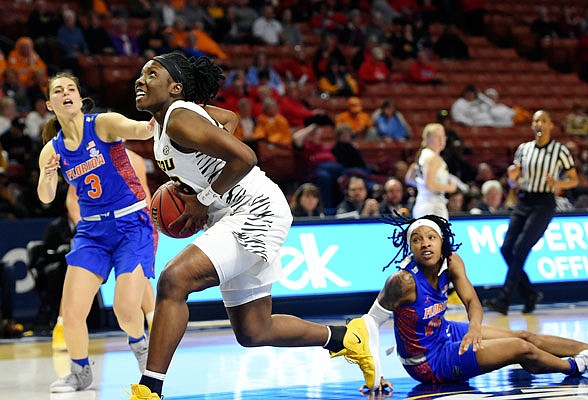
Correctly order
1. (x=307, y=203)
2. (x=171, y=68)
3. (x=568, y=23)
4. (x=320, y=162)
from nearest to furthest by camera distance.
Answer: (x=171, y=68)
(x=307, y=203)
(x=320, y=162)
(x=568, y=23)

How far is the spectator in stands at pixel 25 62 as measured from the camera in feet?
43.2

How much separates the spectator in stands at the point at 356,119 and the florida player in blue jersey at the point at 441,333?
9.13m

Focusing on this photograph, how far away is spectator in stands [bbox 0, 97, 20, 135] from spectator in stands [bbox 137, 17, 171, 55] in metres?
2.62

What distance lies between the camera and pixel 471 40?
19.0 metres

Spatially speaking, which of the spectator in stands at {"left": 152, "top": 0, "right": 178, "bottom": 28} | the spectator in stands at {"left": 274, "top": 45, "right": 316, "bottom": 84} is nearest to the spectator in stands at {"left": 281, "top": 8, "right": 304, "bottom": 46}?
the spectator in stands at {"left": 274, "top": 45, "right": 316, "bottom": 84}

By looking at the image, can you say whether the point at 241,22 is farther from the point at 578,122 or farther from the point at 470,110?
the point at 578,122

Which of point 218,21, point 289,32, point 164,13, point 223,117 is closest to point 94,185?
point 223,117

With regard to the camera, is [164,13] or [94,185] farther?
[164,13]

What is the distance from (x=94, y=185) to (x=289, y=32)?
1089 cm

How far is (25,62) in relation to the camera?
43.4ft

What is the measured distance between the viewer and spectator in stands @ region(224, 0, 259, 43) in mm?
16203

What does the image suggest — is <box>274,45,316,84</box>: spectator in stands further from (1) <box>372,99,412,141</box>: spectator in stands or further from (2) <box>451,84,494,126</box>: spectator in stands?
(2) <box>451,84,494,126</box>: spectator in stands

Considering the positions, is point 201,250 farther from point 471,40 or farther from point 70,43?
point 471,40

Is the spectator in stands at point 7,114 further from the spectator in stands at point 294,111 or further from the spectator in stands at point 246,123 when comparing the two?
the spectator in stands at point 294,111
